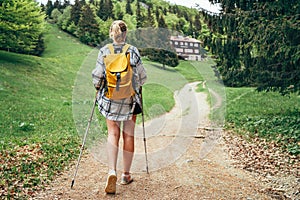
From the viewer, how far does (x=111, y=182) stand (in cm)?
497

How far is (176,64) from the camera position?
790 cm

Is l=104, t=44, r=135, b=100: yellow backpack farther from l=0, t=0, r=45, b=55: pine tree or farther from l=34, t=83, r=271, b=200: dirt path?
l=0, t=0, r=45, b=55: pine tree

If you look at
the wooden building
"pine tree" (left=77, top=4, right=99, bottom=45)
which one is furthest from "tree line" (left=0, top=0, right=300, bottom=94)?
"pine tree" (left=77, top=4, right=99, bottom=45)

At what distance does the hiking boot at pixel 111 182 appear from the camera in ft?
16.2

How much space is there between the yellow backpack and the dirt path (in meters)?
1.48

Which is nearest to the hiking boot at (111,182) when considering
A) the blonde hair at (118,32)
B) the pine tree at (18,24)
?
the blonde hair at (118,32)

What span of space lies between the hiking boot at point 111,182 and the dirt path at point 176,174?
0.09 m

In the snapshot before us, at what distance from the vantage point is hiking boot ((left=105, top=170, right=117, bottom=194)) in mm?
4930

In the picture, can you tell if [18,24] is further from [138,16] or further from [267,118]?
[267,118]

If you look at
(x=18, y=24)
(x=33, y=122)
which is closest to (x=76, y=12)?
(x=18, y=24)

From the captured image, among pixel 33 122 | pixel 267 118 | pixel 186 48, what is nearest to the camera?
pixel 186 48

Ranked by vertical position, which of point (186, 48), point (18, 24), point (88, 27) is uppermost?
point (186, 48)

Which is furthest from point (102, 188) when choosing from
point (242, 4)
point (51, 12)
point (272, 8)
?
point (51, 12)

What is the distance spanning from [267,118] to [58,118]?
7.37 m
